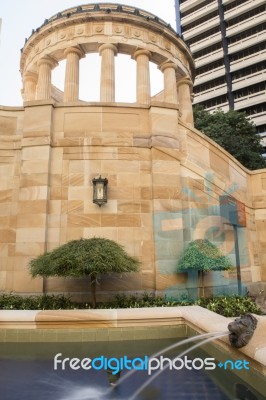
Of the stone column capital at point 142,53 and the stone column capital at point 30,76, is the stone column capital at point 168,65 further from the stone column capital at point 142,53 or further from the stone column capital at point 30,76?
the stone column capital at point 30,76

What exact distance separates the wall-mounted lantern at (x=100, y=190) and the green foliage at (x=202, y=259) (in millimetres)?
3550

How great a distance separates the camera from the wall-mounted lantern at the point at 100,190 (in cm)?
1169

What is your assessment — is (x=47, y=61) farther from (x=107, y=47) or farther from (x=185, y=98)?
(x=185, y=98)

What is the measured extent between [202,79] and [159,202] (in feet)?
185

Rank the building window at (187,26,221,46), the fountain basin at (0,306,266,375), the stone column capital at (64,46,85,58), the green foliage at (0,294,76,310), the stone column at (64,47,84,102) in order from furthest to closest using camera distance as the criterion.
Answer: the building window at (187,26,221,46)
the stone column capital at (64,46,85,58)
the stone column at (64,47,84,102)
the green foliage at (0,294,76,310)
the fountain basin at (0,306,266,375)

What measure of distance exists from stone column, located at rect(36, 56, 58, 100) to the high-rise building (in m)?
39.4

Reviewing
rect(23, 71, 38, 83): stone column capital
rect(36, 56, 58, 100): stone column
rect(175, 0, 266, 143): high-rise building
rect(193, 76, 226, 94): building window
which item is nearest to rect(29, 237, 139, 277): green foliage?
rect(36, 56, 58, 100): stone column

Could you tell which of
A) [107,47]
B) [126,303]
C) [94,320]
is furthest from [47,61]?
[94,320]

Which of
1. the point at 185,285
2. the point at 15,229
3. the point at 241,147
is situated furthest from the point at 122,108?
the point at 241,147

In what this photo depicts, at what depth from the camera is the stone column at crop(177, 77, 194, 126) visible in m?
26.0

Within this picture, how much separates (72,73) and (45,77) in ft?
9.28

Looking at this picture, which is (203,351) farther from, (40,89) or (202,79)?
(202,79)

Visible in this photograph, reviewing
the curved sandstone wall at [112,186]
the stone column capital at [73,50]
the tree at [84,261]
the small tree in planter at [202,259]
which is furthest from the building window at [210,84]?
the tree at [84,261]

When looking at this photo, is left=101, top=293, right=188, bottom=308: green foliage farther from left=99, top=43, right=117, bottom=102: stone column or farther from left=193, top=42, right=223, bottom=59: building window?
left=193, top=42, right=223, bottom=59: building window
